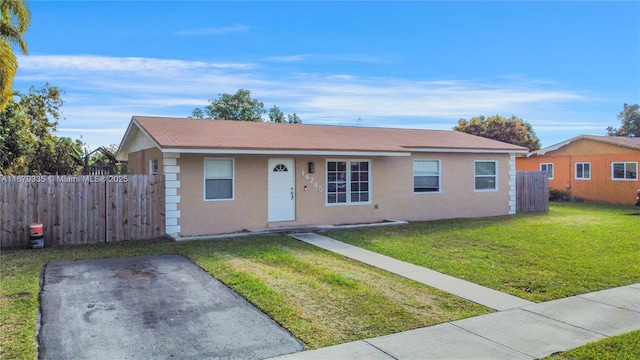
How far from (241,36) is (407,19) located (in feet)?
17.5

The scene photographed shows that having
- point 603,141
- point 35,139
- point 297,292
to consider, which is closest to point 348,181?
point 297,292

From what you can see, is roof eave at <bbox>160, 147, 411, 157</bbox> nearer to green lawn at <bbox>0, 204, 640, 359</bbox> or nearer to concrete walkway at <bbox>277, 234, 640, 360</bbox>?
green lawn at <bbox>0, 204, 640, 359</bbox>

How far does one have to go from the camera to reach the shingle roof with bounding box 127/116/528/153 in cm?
1233

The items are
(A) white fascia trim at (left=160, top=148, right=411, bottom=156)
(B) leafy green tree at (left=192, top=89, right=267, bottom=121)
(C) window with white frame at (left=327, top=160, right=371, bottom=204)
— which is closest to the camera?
(A) white fascia trim at (left=160, top=148, right=411, bottom=156)

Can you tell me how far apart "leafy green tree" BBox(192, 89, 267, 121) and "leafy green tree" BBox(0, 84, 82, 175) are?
37.9ft

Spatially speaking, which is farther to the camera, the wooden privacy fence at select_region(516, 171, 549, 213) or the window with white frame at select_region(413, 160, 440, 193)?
the wooden privacy fence at select_region(516, 171, 549, 213)

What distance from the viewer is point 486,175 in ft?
57.4

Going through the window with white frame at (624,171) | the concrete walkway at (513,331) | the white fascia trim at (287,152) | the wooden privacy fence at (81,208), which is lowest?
the concrete walkway at (513,331)

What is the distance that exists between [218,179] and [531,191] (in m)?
13.3

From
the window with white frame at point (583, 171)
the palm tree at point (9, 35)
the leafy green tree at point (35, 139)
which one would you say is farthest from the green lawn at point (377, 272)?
the window with white frame at point (583, 171)

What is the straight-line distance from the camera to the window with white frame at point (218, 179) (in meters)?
12.4

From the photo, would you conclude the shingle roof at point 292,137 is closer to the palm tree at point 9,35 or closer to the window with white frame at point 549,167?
the palm tree at point 9,35

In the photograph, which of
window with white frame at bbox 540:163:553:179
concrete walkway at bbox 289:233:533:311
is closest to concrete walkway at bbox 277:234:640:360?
concrete walkway at bbox 289:233:533:311

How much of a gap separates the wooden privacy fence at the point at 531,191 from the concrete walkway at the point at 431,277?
35.4 ft
